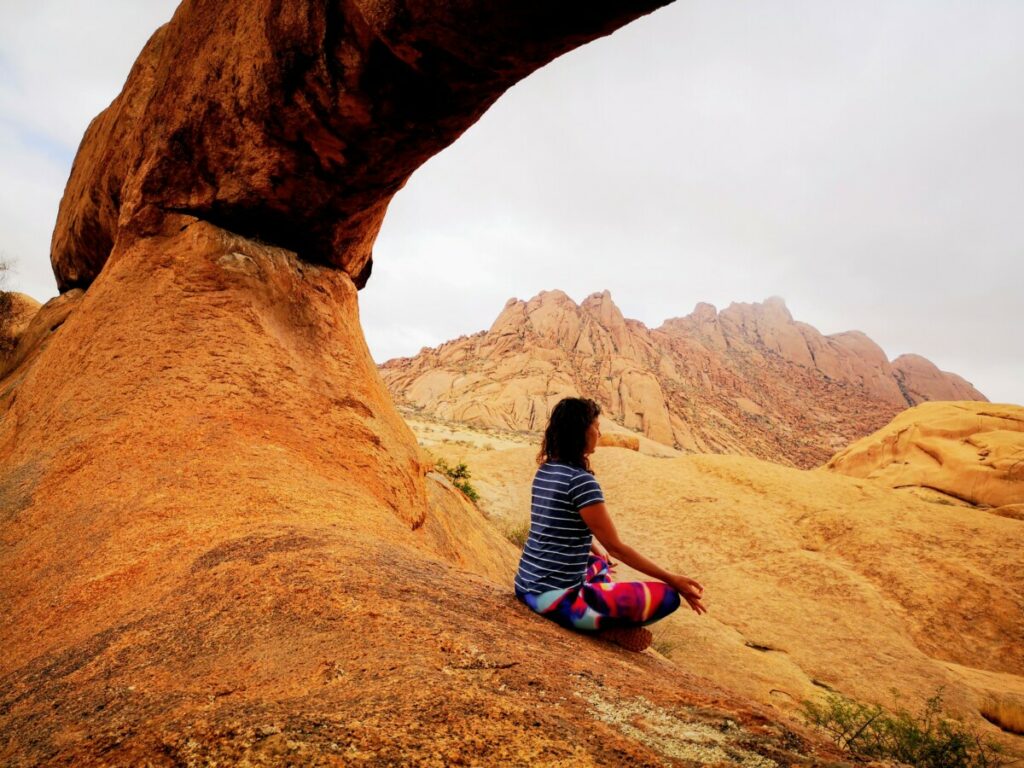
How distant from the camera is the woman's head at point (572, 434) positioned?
2.94 metres

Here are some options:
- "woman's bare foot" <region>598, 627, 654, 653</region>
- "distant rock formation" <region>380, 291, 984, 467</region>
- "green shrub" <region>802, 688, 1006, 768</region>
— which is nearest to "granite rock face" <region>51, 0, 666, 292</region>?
"woman's bare foot" <region>598, 627, 654, 653</region>

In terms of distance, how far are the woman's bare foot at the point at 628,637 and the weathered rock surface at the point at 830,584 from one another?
2.46m

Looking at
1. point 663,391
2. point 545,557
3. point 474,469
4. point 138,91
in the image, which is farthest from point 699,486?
point 663,391

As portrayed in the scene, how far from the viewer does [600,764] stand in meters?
1.44

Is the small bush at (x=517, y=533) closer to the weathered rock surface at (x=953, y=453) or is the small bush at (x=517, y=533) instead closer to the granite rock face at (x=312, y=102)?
the granite rock face at (x=312, y=102)

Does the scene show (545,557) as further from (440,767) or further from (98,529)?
(98,529)

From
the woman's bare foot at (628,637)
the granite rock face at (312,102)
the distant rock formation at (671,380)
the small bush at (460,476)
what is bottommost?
the small bush at (460,476)

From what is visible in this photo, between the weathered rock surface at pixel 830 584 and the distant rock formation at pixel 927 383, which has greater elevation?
the distant rock formation at pixel 927 383

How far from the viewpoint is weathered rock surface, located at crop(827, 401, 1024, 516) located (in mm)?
15391

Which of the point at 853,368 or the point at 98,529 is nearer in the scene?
the point at 98,529

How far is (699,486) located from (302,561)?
47.9 feet

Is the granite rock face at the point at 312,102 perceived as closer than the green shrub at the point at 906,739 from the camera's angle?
Yes

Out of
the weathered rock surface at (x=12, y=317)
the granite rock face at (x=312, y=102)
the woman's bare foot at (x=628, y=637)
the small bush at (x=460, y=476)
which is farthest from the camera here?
the small bush at (x=460, y=476)

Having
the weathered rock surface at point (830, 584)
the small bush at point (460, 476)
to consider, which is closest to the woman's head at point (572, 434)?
the weathered rock surface at point (830, 584)
